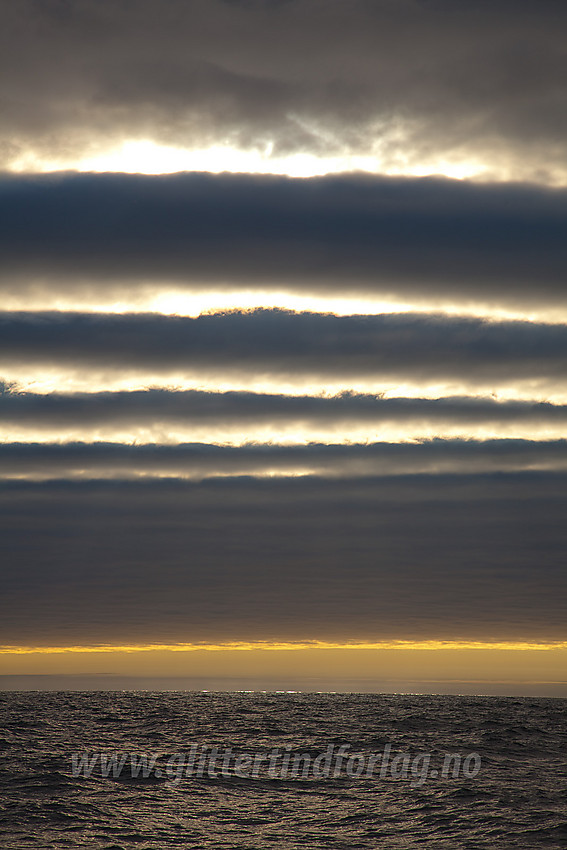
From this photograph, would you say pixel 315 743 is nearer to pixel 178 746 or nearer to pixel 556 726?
pixel 178 746

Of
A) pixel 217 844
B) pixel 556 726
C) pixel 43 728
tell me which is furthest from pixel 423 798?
pixel 556 726

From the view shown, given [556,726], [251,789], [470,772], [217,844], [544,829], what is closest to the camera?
[217,844]

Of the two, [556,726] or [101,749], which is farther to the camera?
[556,726]

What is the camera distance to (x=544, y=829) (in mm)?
33000

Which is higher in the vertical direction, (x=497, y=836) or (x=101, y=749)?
(x=497, y=836)

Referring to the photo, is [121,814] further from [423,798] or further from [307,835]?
[423,798]

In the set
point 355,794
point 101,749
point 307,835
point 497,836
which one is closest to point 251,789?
point 355,794

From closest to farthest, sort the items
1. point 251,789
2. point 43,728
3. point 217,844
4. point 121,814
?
point 217,844 → point 121,814 → point 251,789 → point 43,728

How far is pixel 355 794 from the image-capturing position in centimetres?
4341

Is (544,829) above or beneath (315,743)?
above

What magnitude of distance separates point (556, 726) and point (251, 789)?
75.5 metres

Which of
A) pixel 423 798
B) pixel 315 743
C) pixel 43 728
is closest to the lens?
pixel 423 798

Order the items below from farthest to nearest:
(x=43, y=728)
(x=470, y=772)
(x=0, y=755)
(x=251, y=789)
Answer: (x=43, y=728) → (x=0, y=755) → (x=470, y=772) → (x=251, y=789)

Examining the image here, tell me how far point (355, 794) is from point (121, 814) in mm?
14254
